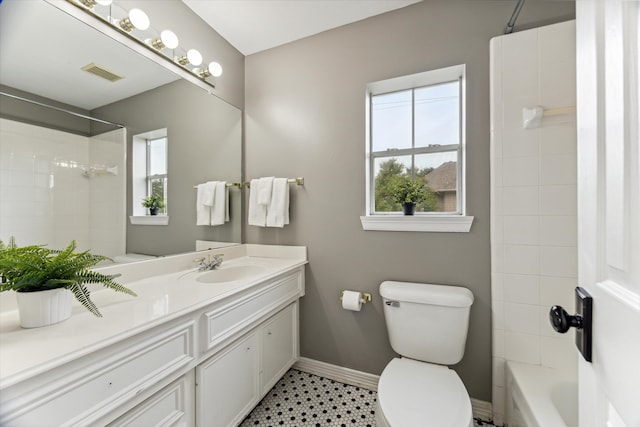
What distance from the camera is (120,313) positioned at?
897 millimetres

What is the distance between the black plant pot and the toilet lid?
0.81 m

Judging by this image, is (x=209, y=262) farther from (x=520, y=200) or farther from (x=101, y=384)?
(x=520, y=200)

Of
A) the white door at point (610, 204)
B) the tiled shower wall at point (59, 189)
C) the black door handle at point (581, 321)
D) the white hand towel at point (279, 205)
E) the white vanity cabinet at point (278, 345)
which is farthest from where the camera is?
the white hand towel at point (279, 205)

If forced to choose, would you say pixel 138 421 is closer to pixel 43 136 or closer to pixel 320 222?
pixel 43 136

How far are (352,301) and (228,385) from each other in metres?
0.80

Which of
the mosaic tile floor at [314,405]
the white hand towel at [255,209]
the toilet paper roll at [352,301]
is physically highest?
the white hand towel at [255,209]

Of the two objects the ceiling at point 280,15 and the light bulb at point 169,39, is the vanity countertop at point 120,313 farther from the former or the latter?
the ceiling at point 280,15

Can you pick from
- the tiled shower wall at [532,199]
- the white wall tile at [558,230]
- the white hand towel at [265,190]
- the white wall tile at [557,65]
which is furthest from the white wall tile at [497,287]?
the white hand towel at [265,190]

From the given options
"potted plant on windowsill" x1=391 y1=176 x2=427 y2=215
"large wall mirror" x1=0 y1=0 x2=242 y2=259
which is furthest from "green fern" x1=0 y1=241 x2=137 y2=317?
"potted plant on windowsill" x1=391 y1=176 x2=427 y2=215

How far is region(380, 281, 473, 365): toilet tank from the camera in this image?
4.35 feet

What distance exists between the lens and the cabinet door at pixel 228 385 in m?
1.09

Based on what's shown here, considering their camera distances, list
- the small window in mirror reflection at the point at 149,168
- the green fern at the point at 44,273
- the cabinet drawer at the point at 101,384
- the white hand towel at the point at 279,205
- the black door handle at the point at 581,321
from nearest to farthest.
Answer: the black door handle at the point at 581,321 → the cabinet drawer at the point at 101,384 → the green fern at the point at 44,273 → the small window in mirror reflection at the point at 149,168 → the white hand towel at the point at 279,205

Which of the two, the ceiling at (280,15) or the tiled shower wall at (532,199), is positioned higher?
the ceiling at (280,15)

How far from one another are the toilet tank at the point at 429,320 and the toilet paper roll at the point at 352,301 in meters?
0.21
